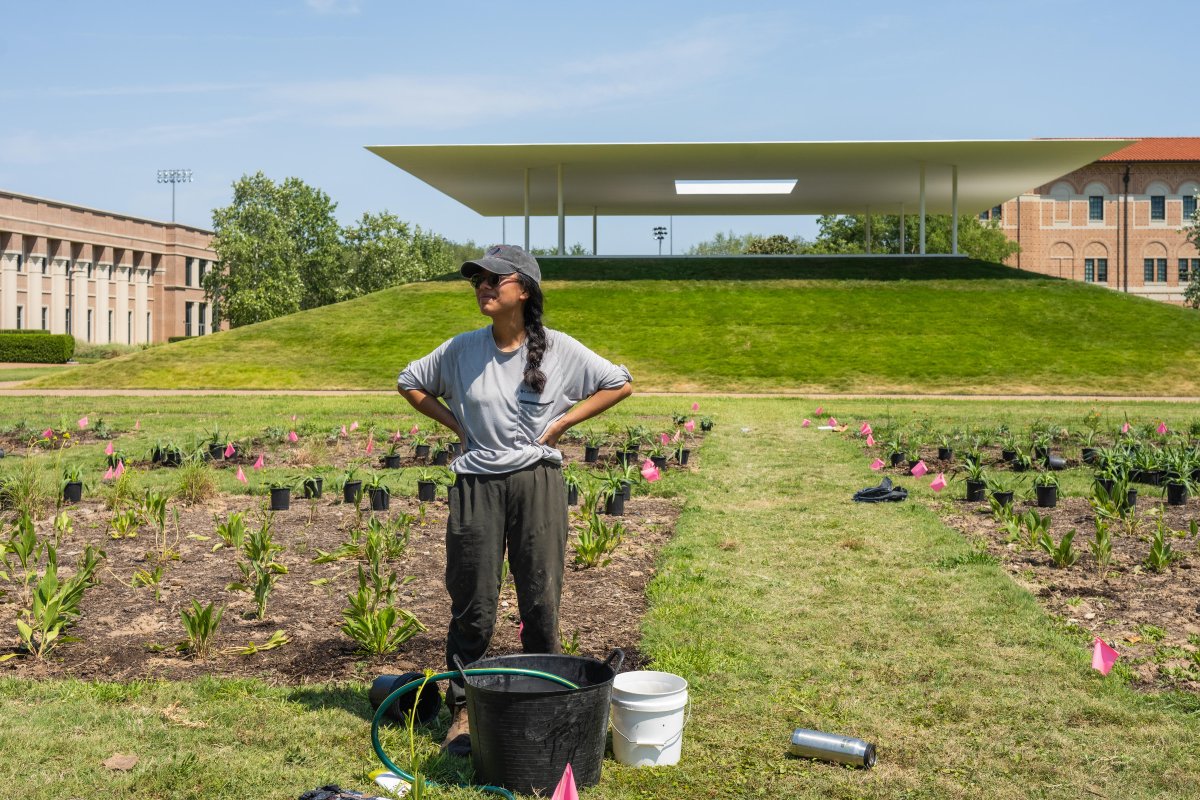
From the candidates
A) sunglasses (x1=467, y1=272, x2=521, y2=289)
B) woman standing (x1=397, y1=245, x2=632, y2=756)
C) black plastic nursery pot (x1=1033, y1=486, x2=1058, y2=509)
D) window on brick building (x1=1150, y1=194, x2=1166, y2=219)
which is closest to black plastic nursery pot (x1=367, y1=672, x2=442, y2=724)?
woman standing (x1=397, y1=245, x2=632, y2=756)

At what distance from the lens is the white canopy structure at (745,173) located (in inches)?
1462

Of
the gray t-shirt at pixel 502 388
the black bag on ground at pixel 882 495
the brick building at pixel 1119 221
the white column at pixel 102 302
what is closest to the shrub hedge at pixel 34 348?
the white column at pixel 102 302

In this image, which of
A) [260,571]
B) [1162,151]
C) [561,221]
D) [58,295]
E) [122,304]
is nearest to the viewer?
[260,571]

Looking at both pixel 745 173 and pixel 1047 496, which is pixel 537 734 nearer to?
pixel 1047 496

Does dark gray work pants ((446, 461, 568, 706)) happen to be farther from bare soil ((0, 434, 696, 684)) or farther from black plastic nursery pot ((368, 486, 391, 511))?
black plastic nursery pot ((368, 486, 391, 511))

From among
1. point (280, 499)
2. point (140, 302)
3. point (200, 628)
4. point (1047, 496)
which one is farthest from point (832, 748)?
point (140, 302)

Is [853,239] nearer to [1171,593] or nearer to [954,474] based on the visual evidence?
[954,474]

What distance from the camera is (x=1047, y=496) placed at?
901 centimetres

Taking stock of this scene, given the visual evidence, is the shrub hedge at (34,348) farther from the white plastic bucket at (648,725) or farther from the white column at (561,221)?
the white plastic bucket at (648,725)

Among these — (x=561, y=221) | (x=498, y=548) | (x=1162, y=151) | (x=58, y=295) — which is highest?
(x=1162, y=151)

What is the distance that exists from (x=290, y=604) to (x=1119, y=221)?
8259 centimetres

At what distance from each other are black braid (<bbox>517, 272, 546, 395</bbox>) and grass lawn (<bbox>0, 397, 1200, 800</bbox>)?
4.66 ft

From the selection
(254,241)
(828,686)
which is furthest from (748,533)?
(254,241)

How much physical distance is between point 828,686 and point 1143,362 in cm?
2598
